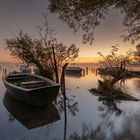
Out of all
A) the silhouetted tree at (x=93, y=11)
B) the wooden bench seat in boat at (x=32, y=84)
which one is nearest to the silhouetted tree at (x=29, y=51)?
the wooden bench seat in boat at (x=32, y=84)

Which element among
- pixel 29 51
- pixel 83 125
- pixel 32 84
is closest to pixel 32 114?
pixel 83 125

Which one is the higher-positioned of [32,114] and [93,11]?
[93,11]

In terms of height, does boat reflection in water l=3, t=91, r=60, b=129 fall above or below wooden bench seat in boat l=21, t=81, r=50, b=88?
below

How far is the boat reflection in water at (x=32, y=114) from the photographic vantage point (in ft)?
33.7

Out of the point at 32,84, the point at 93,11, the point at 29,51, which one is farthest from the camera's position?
the point at 29,51

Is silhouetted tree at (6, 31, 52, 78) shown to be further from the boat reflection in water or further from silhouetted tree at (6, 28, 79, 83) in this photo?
the boat reflection in water

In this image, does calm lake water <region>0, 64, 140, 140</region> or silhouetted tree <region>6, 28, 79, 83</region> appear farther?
silhouetted tree <region>6, 28, 79, 83</region>

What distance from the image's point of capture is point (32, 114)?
460 inches

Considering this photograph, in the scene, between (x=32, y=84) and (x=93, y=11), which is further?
(x=32, y=84)

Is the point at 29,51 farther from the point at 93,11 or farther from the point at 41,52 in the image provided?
the point at 93,11

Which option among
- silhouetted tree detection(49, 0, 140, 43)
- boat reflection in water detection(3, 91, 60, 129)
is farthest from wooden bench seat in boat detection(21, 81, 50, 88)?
silhouetted tree detection(49, 0, 140, 43)

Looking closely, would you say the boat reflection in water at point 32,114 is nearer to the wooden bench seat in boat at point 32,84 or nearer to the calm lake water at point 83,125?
the calm lake water at point 83,125

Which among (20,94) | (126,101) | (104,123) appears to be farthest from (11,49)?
(104,123)

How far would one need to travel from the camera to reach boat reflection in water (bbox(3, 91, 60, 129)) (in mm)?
10258
